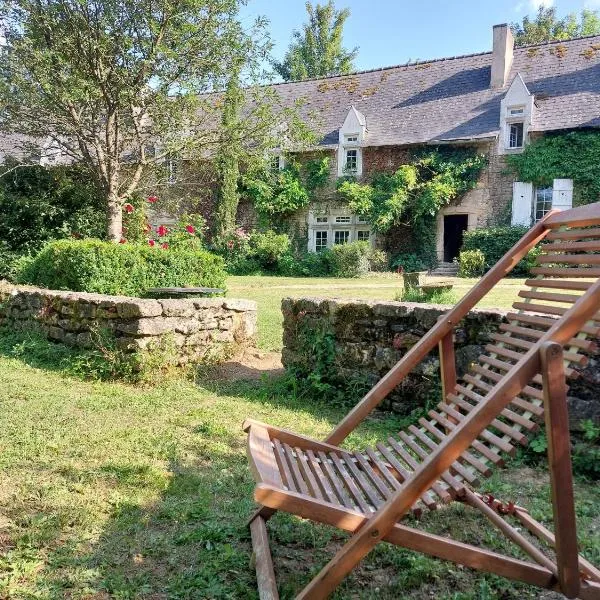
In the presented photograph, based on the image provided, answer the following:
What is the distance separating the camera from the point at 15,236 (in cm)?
1255

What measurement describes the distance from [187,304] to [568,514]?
4492 millimetres

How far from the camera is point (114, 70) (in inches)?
411

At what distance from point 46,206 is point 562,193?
1480 centimetres

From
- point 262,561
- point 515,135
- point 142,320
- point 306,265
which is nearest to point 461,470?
point 262,561

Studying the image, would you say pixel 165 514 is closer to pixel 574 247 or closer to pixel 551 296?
pixel 551 296

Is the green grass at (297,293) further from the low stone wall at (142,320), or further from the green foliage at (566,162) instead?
the green foliage at (566,162)

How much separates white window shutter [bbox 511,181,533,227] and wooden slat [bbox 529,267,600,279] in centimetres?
1668

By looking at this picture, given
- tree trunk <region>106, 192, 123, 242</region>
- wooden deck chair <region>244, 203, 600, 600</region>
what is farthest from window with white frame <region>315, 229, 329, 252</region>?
wooden deck chair <region>244, 203, 600, 600</region>

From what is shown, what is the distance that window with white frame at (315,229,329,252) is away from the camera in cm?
2144

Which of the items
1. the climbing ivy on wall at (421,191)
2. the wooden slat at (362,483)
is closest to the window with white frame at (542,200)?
the climbing ivy on wall at (421,191)

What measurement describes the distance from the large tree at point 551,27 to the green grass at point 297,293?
83.6 feet

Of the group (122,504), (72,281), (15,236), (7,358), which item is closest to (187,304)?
(7,358)

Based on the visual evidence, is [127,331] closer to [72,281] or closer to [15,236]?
[72,281]

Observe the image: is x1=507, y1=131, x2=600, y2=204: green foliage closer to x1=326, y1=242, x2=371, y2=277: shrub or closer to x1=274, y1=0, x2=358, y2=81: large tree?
x1=326, y1=242, x2=371, y2=277: shrub
